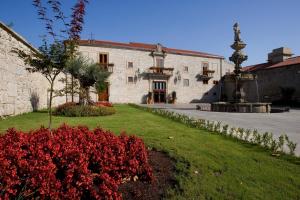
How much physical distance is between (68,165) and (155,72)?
31.6 meters

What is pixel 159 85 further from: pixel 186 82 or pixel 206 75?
pixel 206 75

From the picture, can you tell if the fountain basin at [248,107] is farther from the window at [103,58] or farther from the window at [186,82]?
the window at [186,82]

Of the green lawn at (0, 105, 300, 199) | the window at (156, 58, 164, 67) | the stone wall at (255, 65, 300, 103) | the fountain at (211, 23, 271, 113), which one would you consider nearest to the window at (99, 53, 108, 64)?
the window at (156, 58, 164, 67)

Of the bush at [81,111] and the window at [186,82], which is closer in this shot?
the bush at [81,111]

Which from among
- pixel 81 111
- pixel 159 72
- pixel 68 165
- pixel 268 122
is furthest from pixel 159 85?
pixel 68 165

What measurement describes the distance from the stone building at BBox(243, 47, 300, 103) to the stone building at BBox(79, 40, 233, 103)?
6.60 m

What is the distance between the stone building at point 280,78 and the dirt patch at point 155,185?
90.2 ft

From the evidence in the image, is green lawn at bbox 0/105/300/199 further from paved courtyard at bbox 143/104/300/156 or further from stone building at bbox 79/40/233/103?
stone building at bbox 79/40/233/103

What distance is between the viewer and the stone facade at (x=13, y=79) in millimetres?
11719

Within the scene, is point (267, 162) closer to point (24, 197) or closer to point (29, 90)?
point (24, 197)

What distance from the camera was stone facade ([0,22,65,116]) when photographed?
38.4 ft

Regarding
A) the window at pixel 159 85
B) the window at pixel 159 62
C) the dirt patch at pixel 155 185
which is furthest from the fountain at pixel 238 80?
Answer: the window at pixel 159 62

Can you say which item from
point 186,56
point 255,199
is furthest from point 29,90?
point 186,56

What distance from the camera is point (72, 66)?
17.8 meters
